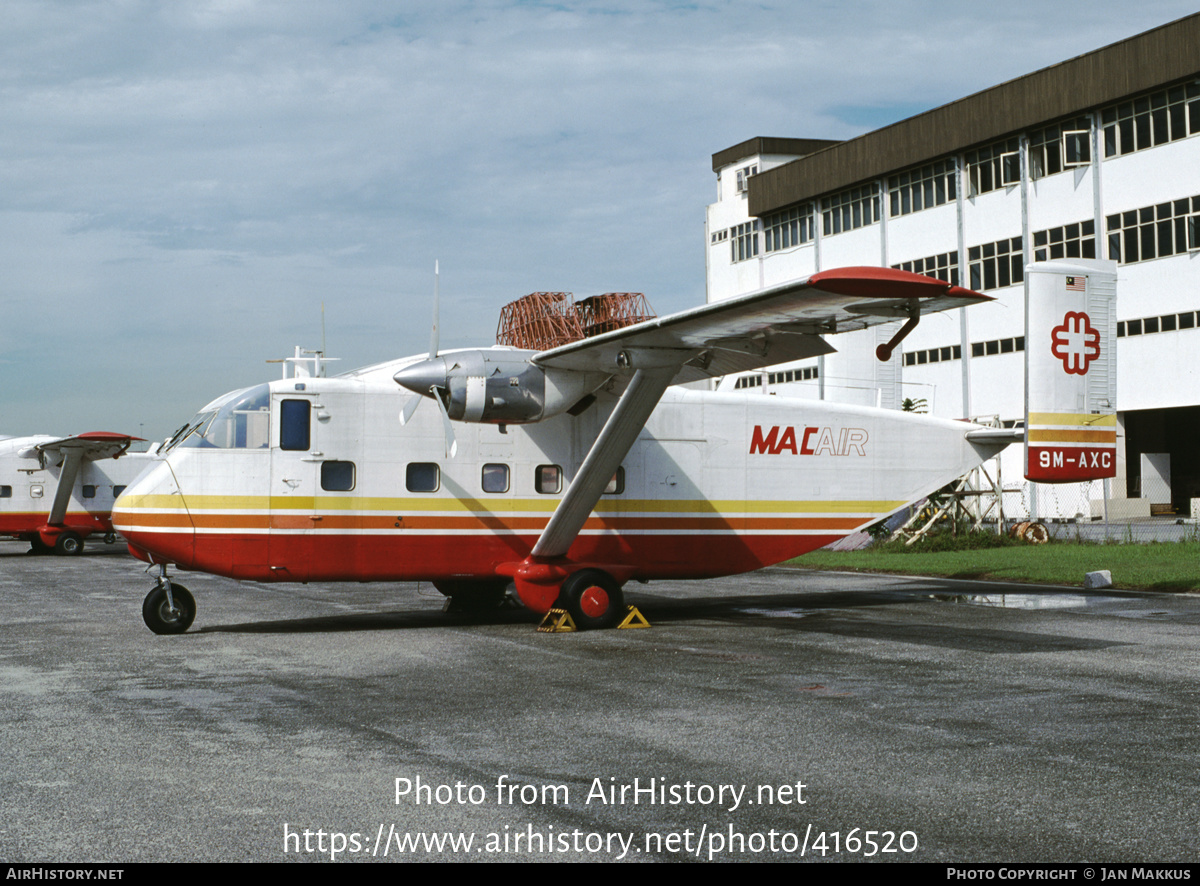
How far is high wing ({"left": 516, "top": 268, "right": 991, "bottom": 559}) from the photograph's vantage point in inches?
432

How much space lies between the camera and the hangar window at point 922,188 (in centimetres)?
5088

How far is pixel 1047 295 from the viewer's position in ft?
52.2

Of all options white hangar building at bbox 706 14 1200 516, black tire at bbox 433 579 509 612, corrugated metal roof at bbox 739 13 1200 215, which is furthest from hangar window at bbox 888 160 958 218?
black tire at bbox 433 579 509 612

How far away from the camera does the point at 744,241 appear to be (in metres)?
65.6

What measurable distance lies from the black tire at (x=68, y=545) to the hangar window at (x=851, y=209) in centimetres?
3879

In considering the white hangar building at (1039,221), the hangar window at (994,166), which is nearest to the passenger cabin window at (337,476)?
the white hangar building at (1039,221)

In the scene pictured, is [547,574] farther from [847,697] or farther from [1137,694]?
[1137,694]

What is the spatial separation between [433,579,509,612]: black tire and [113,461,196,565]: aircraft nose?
12.4ft

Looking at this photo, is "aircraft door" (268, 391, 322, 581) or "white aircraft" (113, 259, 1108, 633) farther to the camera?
"aircraft door" (268, 391, 322, 581)

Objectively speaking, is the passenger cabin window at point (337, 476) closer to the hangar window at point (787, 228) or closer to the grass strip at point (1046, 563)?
the grass strip at point (1046, 563)

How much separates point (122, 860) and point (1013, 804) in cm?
446

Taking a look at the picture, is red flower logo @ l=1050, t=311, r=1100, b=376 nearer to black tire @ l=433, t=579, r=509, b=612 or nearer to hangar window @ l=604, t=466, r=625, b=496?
hangar window @ l=604, t=466, r=625, b=496

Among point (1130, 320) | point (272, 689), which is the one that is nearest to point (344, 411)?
point (272, 689)

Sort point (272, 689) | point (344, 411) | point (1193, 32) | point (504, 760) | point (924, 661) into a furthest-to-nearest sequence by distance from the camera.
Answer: point (1193, 32), point (344, 411), point (924, 661), point (272, 689), point (504, 760)
